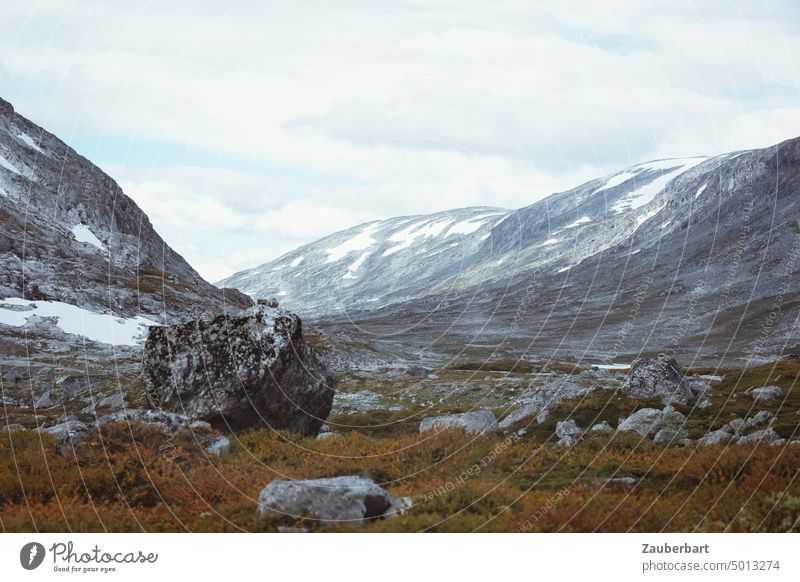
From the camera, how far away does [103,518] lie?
40.5ft

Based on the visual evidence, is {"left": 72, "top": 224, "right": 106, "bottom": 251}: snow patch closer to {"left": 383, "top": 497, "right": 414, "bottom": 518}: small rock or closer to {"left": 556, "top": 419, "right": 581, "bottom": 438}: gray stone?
{"left": 556, "top": 419, "right": 581, "bottom": 438}: gray stone

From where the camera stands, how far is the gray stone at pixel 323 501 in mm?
11398

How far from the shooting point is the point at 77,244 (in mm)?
113000

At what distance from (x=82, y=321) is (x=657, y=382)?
206 feet

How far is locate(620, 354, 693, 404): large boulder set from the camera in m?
30.0

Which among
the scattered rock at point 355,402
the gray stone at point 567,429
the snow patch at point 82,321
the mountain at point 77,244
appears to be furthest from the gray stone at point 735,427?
the mountain at point 77,244

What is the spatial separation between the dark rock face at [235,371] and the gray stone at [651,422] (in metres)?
10.4

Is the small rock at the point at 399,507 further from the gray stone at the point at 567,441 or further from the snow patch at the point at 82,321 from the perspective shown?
the snow patch at the point at 82,321

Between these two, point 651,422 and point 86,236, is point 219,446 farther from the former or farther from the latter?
point 86,236

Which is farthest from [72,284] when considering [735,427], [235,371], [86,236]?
[735,427]

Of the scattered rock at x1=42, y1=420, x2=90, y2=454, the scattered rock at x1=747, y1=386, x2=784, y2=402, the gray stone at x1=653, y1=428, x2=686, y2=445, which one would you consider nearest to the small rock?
the scattered rock at x1=42, y1=420, x2=90, y2=454

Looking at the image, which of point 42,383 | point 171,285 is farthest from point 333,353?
point 42,383
